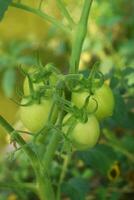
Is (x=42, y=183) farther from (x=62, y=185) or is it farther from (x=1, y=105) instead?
(x=1, y=105)

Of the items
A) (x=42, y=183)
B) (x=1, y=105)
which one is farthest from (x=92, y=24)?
Result: (x=42, y=183)

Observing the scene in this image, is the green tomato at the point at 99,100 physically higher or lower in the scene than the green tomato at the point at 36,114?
lower

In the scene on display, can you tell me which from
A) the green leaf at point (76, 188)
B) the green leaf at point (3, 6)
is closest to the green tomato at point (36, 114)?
the green leaf at point (3, 6)

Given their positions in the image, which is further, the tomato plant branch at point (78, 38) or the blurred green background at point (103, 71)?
the blurred green background at point (103, 71)

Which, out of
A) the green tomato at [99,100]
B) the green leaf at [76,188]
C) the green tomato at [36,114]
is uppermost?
the green tomato at [36,114]

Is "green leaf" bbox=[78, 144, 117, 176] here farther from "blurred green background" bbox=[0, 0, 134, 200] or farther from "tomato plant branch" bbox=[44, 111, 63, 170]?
"tomato plant branch" bbox=[44, 111, 63, 170]

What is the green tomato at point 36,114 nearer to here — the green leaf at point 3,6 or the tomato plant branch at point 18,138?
the tomato plant branch at point 18,138
